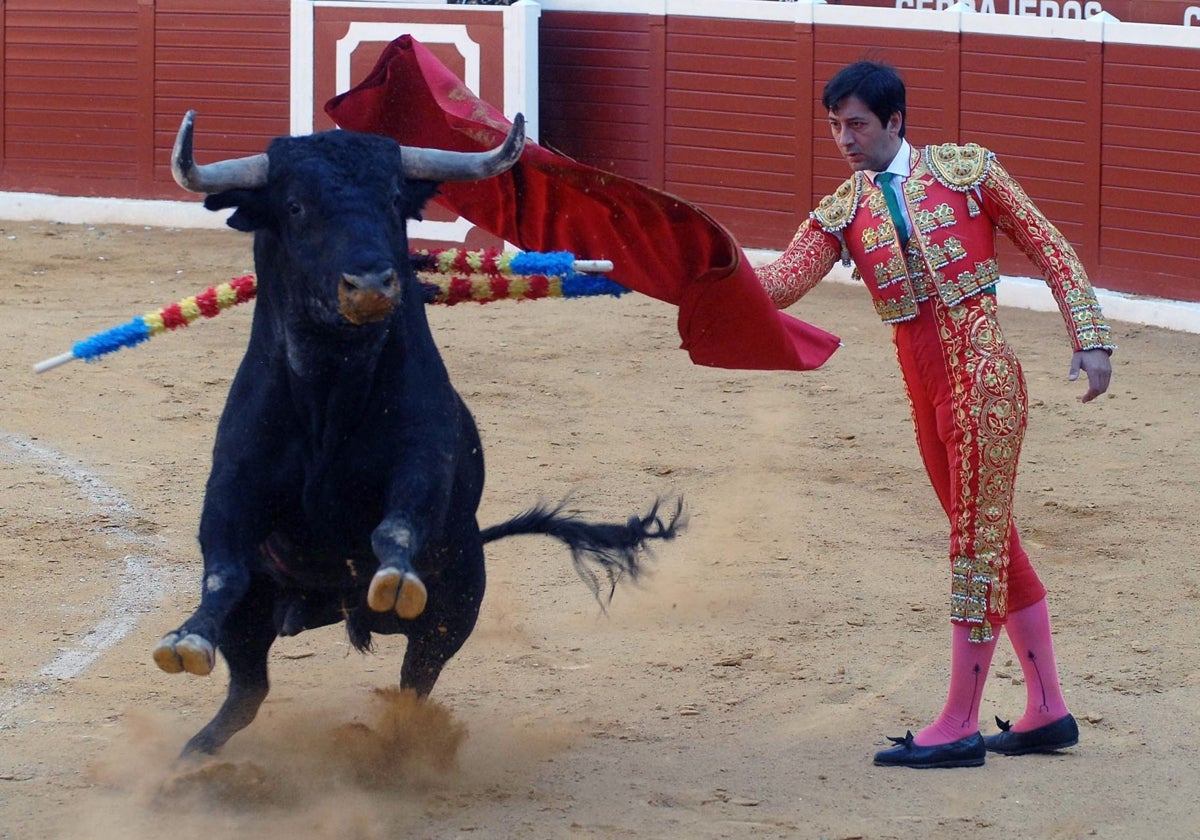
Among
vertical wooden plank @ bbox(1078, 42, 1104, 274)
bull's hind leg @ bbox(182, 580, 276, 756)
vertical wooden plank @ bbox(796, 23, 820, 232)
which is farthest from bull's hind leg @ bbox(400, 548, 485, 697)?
vertical wooden plank @ bbox(796, 23, 820, 232)

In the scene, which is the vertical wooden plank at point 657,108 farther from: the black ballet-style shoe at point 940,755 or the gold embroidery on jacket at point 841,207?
the black ballet-style shoe at point 940,755

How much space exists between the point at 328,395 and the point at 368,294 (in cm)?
34

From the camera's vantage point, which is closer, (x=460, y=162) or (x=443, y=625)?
(x=460, y=162)

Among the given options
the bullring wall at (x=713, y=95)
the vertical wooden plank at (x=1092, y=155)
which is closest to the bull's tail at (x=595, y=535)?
the bullring wall at (x=713, y=95)

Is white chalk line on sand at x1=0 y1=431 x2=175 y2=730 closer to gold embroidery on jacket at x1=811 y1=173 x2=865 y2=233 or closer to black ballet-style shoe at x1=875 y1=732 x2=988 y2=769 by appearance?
black ballet-style shoe at x1=875 y1=732 x2=988 y2=769

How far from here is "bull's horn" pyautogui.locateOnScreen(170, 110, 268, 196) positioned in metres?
3.00

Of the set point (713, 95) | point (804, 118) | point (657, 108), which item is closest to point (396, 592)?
point (804, 118)

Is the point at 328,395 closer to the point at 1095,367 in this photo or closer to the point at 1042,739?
the point at 1095,367

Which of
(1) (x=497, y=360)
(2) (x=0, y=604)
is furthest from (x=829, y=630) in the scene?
(1) (x=497, y=360)

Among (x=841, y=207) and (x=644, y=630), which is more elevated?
(x=841, y=207)

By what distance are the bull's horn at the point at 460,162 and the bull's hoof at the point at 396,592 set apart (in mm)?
821

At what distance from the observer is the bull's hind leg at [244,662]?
11.1ft

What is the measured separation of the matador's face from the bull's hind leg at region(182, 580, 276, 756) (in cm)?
135

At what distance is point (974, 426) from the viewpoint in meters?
3.25
